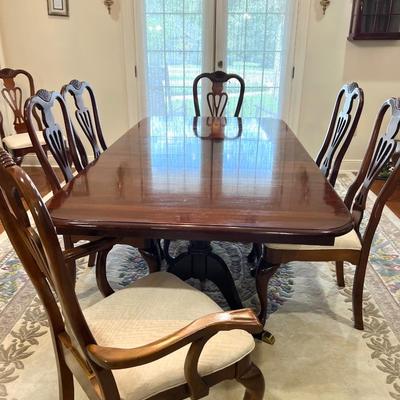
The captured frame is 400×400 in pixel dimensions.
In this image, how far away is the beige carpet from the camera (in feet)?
4.55

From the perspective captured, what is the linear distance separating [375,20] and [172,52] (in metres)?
1.87

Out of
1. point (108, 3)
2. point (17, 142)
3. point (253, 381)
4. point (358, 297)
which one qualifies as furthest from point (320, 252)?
point (108, 3)

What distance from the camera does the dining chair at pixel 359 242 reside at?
147 centimetres

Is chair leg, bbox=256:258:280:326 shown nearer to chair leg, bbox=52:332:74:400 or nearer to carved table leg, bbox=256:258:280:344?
carved table leg, bbox=256:258:280:344

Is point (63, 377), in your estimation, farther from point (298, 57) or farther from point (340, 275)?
point (298, 57)

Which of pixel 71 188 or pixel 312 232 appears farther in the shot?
pixel 71 188

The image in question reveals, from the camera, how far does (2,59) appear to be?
12.0 ft

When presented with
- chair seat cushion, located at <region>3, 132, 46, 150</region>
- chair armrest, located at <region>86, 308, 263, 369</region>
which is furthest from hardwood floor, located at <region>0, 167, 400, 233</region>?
chair armrest, located at <region>86, 308, 263, 369</region>

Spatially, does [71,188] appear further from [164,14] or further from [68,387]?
[164,14]

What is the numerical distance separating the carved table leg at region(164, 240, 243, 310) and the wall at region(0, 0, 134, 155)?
2.56 m

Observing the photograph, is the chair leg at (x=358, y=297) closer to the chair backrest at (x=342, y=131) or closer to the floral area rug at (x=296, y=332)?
the floral area rug at (x=296, y=332)

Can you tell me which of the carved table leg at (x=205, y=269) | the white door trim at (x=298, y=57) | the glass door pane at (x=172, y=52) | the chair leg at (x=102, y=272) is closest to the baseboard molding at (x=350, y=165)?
the white door trim at (x=298, y=57)

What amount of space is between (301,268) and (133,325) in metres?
1.35

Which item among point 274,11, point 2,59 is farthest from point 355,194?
point 2,59
